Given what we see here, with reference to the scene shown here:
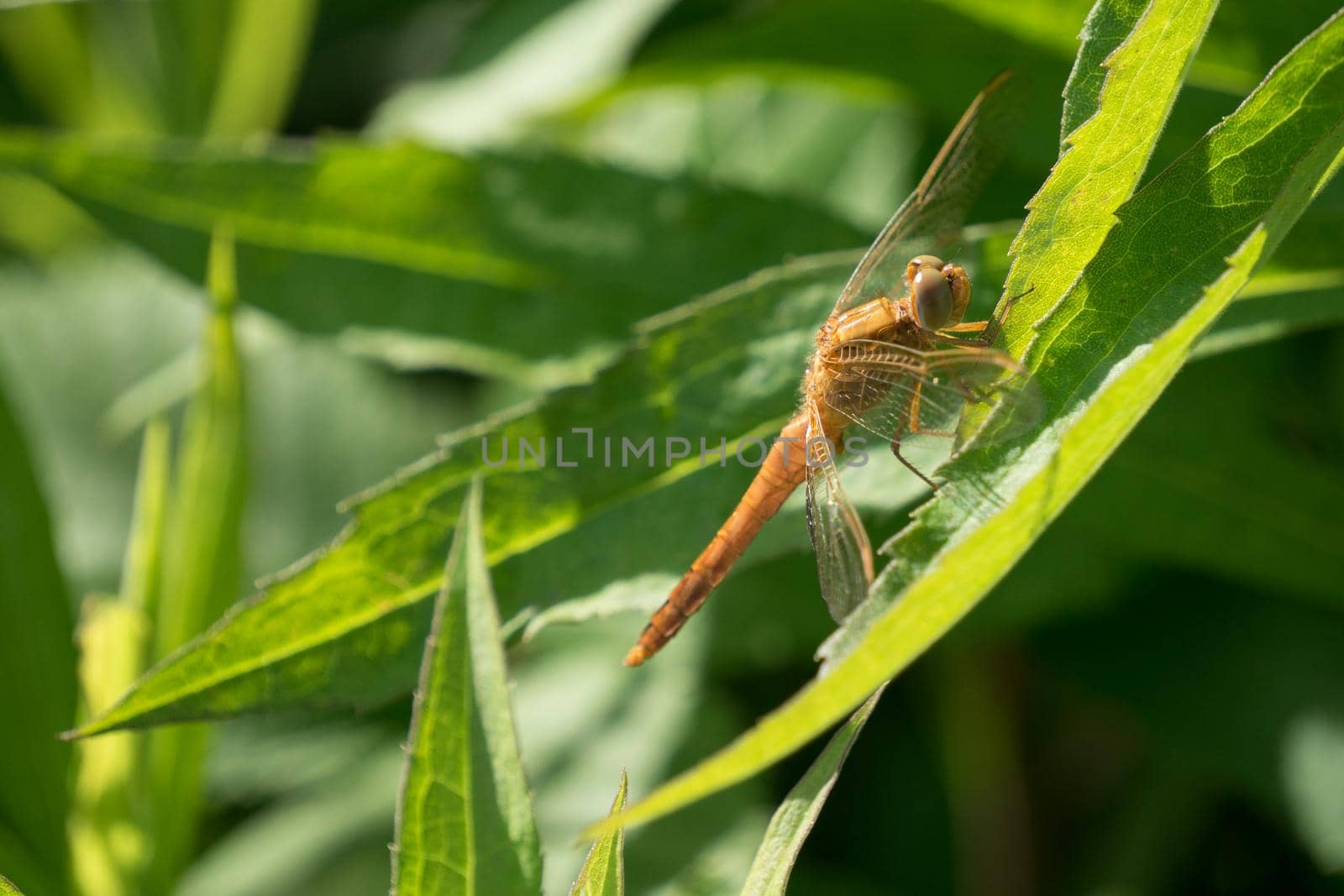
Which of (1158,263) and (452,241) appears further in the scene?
(452,241)

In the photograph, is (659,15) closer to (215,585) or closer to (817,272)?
(817,272)

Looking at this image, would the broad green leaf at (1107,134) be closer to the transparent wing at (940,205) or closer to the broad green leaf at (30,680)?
the transparent wing at (940,205)

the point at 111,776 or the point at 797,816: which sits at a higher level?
the point at 111,776

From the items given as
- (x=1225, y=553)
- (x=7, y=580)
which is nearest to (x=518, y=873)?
(x=1225, y=553)

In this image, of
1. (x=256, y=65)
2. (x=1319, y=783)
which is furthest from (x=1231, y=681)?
(x=256, y=65)

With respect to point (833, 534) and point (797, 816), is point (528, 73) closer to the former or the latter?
point (833, 534)

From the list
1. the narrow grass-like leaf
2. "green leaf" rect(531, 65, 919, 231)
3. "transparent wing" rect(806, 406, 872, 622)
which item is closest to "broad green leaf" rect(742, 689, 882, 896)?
"transparent wing" rect(806, 406, 872, 622)

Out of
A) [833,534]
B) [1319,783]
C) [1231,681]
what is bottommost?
[1319,783]
